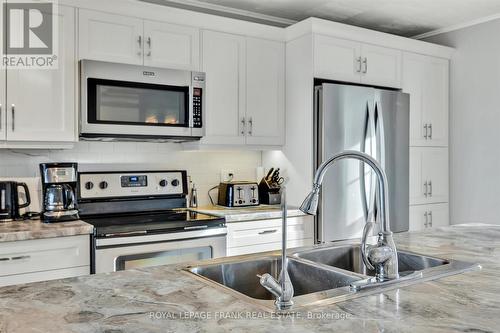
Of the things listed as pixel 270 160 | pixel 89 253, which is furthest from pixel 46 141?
pixel 270 160

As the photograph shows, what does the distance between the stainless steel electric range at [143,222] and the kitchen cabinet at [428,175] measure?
195 cm

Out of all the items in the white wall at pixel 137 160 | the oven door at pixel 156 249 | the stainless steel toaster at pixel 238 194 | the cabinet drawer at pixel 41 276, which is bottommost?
the cabinet drawer at pixel 41 276

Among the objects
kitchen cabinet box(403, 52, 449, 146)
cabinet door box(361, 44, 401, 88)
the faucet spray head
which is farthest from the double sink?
kitchen cabinet box(403, 52, 449, 146)

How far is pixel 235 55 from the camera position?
3.41 metres

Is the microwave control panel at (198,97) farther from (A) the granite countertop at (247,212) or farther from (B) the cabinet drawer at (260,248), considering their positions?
(B) the cabinet drawer at (260,248)

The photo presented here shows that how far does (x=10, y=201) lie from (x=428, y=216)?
10.9ft

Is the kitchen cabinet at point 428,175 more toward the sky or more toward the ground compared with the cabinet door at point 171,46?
more toward the ground

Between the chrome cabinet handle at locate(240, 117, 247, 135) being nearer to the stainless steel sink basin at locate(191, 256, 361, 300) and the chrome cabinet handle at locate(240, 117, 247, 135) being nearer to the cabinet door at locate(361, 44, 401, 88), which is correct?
the cabinet door at locate(361, 44, 401, 88)

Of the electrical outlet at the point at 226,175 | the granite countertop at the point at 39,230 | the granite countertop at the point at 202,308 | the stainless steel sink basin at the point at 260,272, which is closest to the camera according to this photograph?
the granite countertop at the point at 202,308

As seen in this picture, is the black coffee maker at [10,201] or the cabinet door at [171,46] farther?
the cabinet door at [171,46]

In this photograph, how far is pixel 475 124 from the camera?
412cm

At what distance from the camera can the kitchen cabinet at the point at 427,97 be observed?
4.02 metres

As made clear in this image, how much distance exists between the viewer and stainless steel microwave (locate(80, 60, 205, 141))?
283 centimetres

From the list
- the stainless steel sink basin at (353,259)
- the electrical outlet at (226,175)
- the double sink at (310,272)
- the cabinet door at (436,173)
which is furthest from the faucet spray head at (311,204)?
the cabinet door at (436,173)
